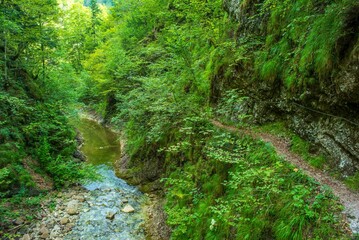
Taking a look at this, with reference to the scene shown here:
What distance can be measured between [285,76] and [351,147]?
2875 millimetres

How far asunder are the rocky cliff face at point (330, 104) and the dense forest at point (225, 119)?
28 mm

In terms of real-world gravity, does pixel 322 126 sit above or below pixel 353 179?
above

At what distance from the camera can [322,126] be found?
6.38 metres

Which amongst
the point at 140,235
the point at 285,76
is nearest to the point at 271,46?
the point at 285,76

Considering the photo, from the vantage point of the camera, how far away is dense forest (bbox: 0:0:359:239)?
5371 millimetres

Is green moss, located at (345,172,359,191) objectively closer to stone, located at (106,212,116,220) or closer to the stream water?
the stream water

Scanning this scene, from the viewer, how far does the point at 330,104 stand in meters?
6.02

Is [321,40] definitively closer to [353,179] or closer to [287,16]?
[287,16]

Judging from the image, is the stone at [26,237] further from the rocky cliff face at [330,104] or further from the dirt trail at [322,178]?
the rocky cliff face at [330,104]

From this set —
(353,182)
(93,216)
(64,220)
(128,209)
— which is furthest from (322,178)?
(64,220)

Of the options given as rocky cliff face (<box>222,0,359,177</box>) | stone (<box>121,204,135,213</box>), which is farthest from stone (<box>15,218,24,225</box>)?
rocky cliff face (<box>222,0,359,177</box>)

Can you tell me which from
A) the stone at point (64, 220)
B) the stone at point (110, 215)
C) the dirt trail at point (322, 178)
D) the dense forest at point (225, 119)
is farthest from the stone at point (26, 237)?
the dirt trail at point (322, 178)

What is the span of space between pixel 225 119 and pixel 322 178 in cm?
503

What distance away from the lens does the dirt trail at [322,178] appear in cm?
448
